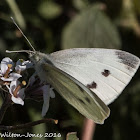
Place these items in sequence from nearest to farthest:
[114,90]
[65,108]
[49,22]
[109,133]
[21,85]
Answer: [21,85] < [114,90] < [65,108] < [109,133] < [49,22]

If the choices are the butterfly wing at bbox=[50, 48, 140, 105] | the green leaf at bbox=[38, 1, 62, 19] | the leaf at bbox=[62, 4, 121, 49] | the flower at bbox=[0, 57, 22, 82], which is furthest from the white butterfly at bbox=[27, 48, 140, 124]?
the green leaf at bbox=[38, 1, 62, 19]

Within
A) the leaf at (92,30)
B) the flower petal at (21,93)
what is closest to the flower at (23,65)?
the flower petal at (21,93)

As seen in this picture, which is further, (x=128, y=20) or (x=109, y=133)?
(x=128, y=20)

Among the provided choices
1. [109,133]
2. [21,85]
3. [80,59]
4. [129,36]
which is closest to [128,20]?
[129,36]

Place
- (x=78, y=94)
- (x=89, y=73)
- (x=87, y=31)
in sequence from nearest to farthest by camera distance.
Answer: (x=78, y=94), (x=89, y=73), (x=87, y=31)

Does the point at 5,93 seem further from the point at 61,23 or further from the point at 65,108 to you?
the point at 61,23

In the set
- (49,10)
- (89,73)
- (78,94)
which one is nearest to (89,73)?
(89,73)

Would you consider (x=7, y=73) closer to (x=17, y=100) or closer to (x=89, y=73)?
(x=17, y=100)
